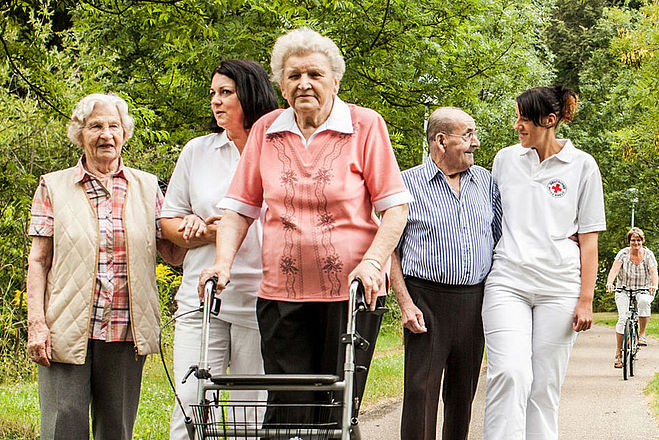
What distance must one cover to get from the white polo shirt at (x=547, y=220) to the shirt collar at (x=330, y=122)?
1.67 meters

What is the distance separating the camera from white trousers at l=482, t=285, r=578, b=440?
518cm

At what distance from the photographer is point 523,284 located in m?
5.25

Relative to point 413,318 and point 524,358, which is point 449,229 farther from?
point 524,358

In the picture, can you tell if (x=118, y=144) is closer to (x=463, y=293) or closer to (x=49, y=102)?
(x=463, y=293)

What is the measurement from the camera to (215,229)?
183 inches

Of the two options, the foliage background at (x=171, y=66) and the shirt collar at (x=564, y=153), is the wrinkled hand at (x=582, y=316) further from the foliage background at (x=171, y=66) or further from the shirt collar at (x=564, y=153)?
the foliage background at (x=171, y=66)

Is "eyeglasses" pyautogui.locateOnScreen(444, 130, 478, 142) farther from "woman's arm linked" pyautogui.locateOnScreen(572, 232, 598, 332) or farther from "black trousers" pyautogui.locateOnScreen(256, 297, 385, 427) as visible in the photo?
"black trousers" pyautogui.locateOnScreen(256, 297, 385, 427)

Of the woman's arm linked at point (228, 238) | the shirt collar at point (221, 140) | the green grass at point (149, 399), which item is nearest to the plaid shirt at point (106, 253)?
the shirt collar at point (221, 140)

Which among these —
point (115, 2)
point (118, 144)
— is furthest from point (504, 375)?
point (115, 2)

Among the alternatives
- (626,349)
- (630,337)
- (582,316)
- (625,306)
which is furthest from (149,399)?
(625,306)

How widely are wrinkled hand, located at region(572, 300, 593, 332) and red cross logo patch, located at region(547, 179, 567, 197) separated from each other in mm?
634

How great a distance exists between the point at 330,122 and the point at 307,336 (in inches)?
37.2

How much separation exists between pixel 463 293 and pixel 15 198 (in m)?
6.09

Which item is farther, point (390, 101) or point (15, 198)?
point (390, 101)
